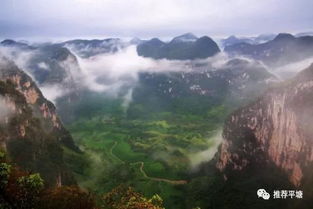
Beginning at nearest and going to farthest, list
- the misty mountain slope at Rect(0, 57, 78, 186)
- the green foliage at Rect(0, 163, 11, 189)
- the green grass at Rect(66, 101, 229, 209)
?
the green foliage at Rect(0, 163, 11, 189) < the misty mountain slope at Rect(0, 57, 78, 186) < the green grass at Rect(66, 101, 229, 209)

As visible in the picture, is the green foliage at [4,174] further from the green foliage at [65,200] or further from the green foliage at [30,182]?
the green foliage at [65,200]

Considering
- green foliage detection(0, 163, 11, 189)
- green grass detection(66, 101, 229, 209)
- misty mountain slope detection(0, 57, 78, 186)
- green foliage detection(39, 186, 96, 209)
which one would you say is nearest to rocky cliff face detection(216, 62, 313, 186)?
green grass detection(66, 101, 229, 209)

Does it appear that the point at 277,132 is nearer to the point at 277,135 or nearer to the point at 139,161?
the point at 277,135

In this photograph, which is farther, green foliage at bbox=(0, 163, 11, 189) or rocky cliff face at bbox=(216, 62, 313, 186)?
rocky cliff face at bbox=(216, 62, 313, 186)

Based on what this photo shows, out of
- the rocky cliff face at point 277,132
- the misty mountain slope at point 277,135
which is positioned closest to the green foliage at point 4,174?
the misty mountain slope at point 277,135

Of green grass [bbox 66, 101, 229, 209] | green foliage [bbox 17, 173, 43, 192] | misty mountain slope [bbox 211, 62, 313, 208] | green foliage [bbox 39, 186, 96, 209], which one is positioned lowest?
green grass [bbox 66, 101, 229, 209]

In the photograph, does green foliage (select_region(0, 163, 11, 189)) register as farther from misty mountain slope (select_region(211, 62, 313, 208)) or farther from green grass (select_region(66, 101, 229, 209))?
green grass (select_region(66, 101, 229, 209))

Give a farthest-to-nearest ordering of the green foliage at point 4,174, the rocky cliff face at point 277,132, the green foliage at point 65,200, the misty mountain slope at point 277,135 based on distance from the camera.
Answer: the rocky cliff face at point 277,132
the misty mountain slope at point 277,135
the green foliage at point 65,200
the green foliage at point 4,174

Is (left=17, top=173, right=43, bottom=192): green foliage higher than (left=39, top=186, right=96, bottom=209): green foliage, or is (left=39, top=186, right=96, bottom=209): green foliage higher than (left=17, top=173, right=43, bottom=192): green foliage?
(left=17, top=173, right=43, bottom=192): green foliage
